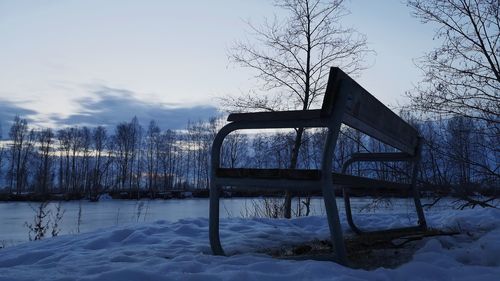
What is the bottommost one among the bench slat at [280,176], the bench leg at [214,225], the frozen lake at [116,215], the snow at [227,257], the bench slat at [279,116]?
the frozen lake at [116,215]

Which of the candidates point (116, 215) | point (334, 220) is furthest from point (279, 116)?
point (116, 215)

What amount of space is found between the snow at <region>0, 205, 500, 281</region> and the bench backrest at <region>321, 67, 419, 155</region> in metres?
0.78

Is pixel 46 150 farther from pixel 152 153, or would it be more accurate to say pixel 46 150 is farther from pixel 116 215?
pixel 116 215

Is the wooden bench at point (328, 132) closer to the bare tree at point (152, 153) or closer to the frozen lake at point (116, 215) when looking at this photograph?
the frozen lake at point (116, 215)

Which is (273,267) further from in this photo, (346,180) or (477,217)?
(477,217)

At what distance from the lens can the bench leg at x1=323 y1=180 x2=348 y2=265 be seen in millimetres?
2178

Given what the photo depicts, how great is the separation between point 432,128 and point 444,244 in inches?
108

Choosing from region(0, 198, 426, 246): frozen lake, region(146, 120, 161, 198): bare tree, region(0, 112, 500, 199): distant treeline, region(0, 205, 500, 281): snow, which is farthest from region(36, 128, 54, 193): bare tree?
region(0, 205, 500, 281): snow

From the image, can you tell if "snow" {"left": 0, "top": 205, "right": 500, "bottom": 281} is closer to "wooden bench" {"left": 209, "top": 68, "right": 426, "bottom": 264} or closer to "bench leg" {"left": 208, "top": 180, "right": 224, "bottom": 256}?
"bench leg" {"left": 208, "top": 180, "right": 224, "bottom": 256}

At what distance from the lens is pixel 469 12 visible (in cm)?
535

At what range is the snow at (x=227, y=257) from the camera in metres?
2.09

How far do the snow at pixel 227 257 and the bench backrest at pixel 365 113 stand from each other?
0.78 metres

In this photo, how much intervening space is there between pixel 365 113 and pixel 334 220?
0.71m

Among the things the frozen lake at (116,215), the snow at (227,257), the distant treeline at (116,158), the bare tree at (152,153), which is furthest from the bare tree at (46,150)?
the snow at (227,257)
